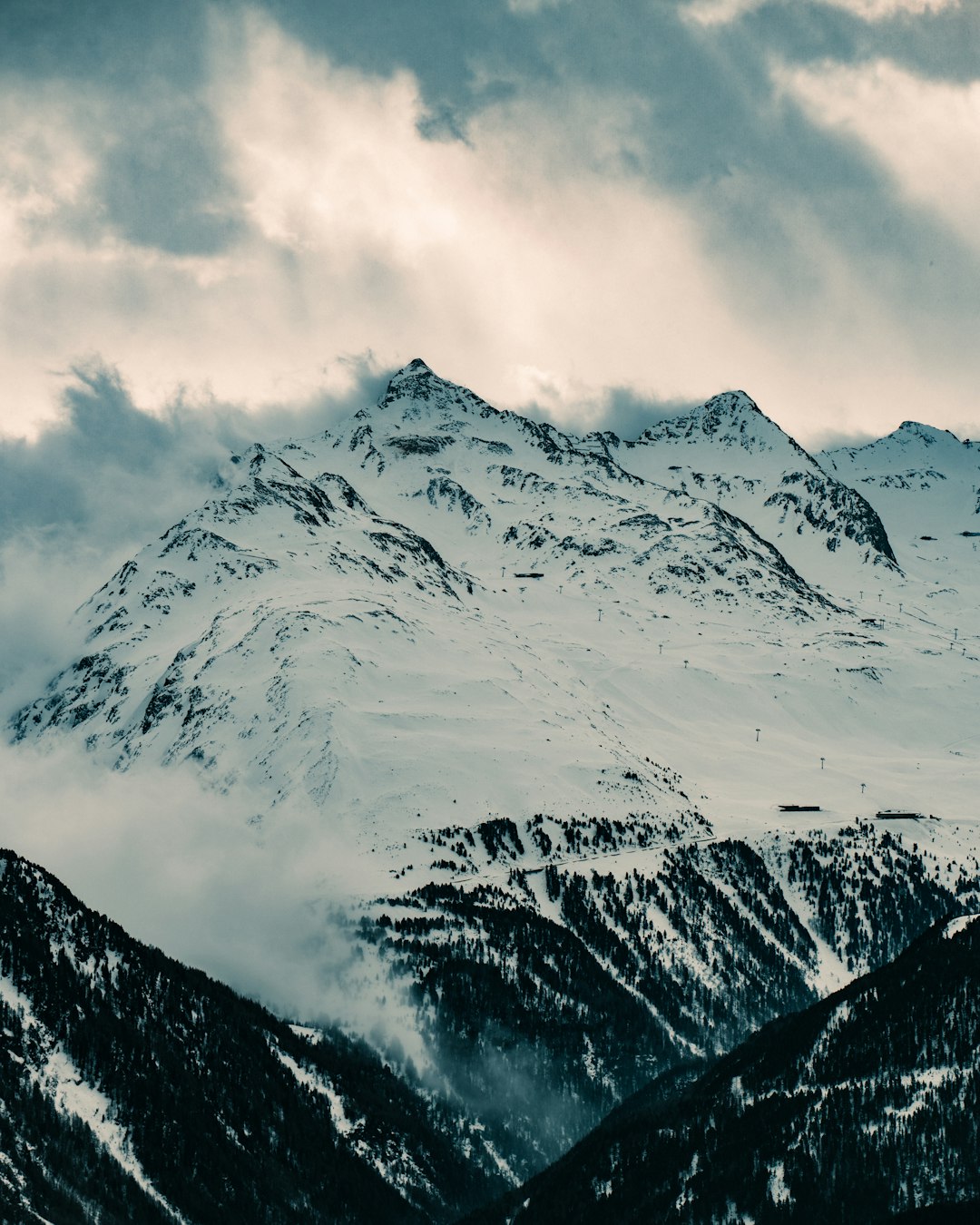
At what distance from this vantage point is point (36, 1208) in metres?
194

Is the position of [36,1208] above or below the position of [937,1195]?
above

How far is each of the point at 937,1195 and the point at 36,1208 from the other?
131 meters

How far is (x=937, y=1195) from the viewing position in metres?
200
